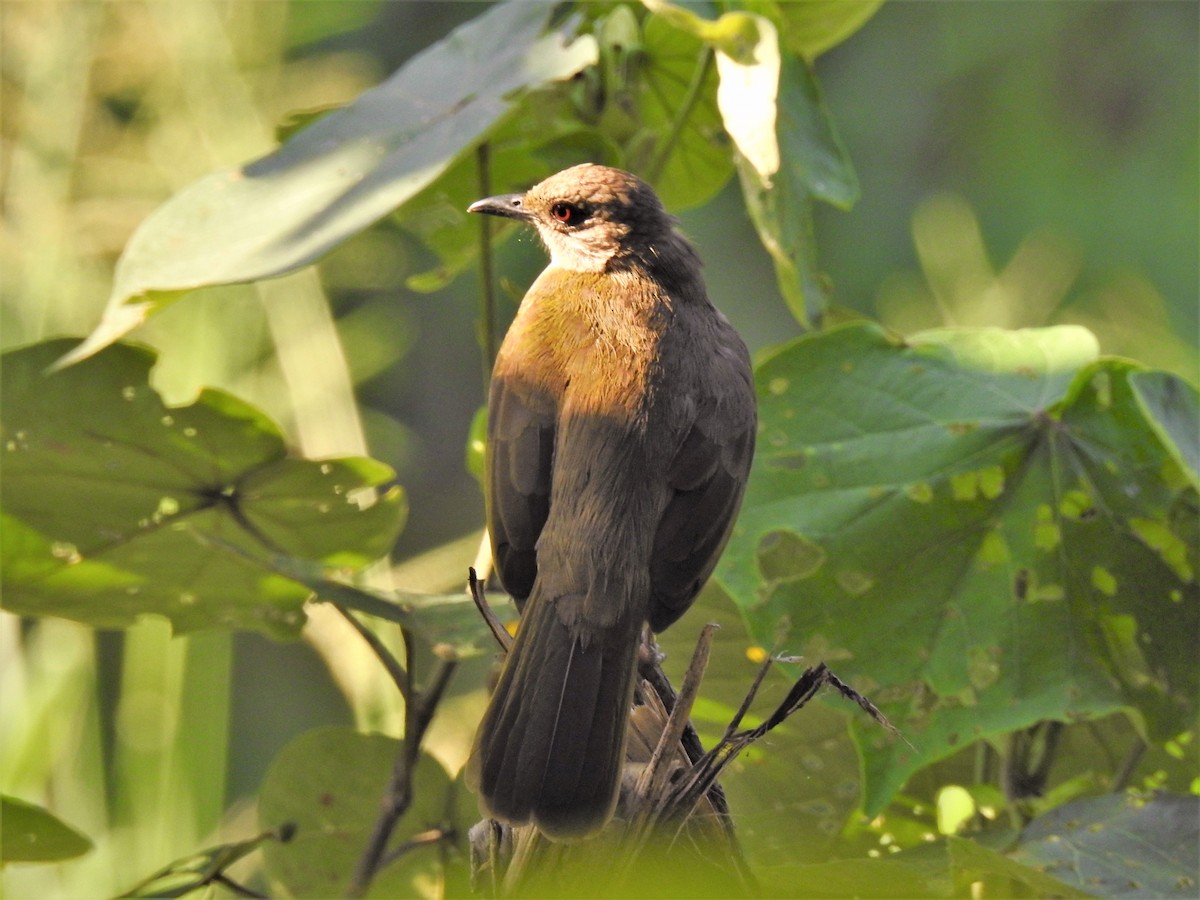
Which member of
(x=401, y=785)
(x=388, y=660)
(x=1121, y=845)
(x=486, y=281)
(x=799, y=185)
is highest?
(x=799, y=185)

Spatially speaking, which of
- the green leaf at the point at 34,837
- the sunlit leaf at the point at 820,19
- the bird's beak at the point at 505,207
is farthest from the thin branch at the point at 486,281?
the green leaf at the point at 34,837

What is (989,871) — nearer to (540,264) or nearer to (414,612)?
(414,612)

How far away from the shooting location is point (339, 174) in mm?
1928

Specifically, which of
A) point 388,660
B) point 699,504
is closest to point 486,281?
point 699,504

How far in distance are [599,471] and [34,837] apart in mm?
1101

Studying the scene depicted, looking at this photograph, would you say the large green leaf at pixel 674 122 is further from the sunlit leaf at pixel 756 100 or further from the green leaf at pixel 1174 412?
the green leaf at pixel 1174 412

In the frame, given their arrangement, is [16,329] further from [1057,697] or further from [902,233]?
[902,233]

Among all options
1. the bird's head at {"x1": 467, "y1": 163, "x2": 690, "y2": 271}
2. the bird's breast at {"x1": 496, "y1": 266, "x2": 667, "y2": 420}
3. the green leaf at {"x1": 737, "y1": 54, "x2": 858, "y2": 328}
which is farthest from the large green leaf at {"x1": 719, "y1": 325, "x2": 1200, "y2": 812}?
the bird's head at {"x1": 467, "y1": 163, "x2": 690, "y2": 271}

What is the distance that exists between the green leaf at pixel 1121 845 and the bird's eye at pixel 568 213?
4.19 ft

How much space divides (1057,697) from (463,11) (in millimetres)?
5583

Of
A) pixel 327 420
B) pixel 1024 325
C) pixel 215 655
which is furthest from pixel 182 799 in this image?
pixel 1024 325

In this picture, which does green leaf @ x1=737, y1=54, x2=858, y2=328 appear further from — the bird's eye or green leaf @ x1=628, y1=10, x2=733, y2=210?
the bird's eye

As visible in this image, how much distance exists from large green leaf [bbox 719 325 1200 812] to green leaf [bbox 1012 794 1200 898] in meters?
0.14

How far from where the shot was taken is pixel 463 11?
21.8ft
